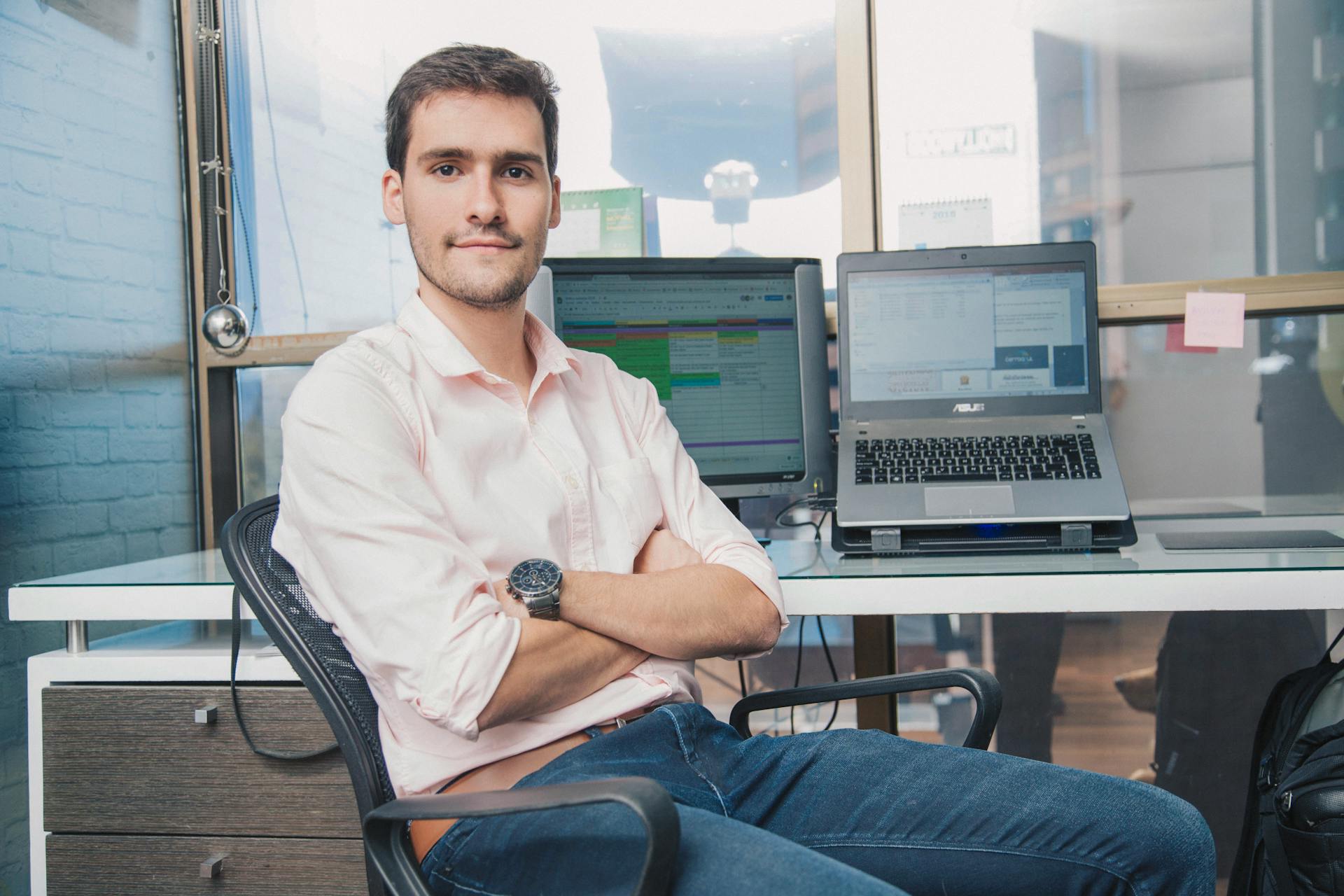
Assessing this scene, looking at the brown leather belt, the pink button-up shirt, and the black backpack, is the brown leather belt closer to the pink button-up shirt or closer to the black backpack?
the pink button-up shirt

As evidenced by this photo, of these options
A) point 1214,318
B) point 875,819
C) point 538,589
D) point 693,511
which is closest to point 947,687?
point 875,819

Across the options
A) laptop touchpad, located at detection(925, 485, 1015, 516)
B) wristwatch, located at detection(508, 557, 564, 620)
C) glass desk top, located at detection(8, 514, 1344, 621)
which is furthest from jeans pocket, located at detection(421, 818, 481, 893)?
laptop touchpad, located at detection(925, 485, 1015, 516)

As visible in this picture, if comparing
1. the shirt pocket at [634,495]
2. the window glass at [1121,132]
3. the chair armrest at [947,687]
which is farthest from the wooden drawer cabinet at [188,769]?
the window glass at [1121,132]

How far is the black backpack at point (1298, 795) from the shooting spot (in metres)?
1.27

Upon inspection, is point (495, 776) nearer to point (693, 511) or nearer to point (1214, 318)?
point (693, 511)

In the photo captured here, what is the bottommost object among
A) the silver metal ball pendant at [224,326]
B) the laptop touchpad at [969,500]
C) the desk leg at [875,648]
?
the desk leg at [875,648]

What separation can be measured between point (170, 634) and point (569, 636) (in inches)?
33.7

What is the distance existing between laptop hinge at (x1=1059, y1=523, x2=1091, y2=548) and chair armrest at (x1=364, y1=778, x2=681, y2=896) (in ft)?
3.13

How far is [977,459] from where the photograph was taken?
5.36 ft

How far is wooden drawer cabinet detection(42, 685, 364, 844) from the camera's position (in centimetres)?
134

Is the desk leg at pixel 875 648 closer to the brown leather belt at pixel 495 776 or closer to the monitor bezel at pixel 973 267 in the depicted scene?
the monitor bezel at pixel 973 267

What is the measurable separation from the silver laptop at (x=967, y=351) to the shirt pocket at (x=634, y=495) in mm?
517

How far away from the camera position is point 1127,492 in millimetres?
2061

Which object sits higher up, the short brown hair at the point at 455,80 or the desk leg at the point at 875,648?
the short brown hair at the point at 455,80
